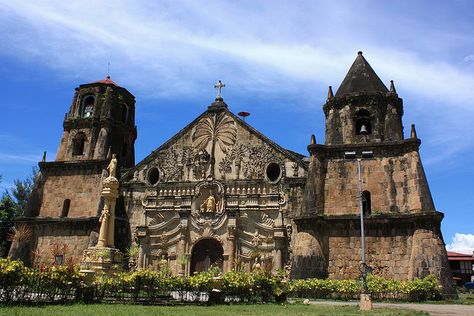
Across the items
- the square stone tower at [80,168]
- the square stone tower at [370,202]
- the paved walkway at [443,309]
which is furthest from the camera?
the square stone tower at [80,168]

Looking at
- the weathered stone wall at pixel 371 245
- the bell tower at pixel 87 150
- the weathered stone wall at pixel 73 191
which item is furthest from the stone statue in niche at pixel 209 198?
the weathered stone wall at pixel 73 191

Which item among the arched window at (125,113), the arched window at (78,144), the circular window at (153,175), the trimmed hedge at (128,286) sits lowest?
the trimmed hedge at (128,286)

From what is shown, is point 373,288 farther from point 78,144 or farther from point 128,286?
point 78,144

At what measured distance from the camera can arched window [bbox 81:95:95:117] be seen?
91.4 feet

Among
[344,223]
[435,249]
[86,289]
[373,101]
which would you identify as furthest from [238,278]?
[373,101]

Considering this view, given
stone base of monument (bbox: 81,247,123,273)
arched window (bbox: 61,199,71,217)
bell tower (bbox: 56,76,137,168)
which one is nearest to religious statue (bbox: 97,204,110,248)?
stone base of monument (bbox: 81,247,123,273)

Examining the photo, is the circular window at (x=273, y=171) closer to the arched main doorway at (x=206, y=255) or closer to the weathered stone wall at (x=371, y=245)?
the weathered stone wall at (x=371, y=245)

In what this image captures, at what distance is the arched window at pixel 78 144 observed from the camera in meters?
27.4

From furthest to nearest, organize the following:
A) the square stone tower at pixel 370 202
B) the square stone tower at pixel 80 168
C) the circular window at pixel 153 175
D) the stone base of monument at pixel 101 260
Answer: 1. the circular window at pixel 153 175
2. the square stone tower at pixel 80 168
3. the square stone tower at pixel 370 202
4. the stone base of monument at pixel 101 260

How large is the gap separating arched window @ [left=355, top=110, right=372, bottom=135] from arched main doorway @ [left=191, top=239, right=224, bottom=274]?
9.28 m

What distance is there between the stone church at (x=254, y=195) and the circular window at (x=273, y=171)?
0.25 feet

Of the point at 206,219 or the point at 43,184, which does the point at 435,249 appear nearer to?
the point at 206,219

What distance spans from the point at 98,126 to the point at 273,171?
11336mm

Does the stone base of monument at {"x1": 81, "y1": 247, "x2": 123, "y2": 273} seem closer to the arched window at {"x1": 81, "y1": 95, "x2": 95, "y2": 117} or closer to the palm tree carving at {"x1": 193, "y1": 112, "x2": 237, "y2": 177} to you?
the palm tree carving at {"x1": 193, "y1": 112, "x2": 237, "y2": 177}
